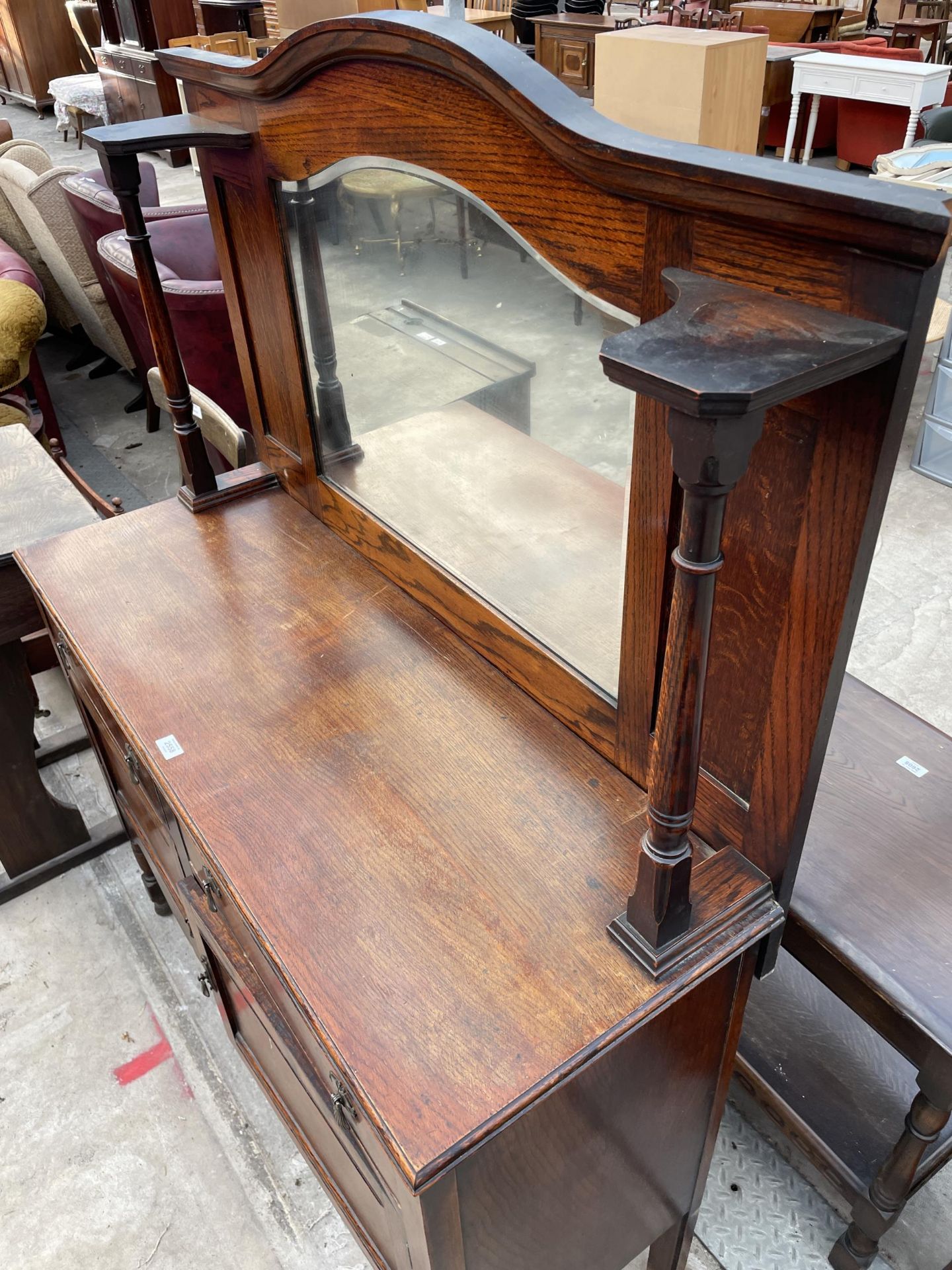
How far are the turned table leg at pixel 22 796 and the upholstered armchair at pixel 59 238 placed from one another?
2475 millimetres

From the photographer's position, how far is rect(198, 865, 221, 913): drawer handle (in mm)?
1107

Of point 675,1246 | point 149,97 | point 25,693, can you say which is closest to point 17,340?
point 25,693

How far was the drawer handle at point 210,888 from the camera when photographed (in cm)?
111

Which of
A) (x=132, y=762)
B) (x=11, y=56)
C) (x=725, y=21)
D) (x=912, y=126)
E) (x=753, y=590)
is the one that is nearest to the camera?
(x=753, y=590)

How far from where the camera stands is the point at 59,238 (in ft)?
12.3

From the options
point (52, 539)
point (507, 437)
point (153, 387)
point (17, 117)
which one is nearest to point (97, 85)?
point (17, 117)

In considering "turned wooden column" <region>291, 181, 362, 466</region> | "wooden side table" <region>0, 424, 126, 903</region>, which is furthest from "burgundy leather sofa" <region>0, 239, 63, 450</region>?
"turned wooden column" <region>291, 181, 362, 466</region>

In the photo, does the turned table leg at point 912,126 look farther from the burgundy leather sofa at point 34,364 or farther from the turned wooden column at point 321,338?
the turned wooden column at point 321,338

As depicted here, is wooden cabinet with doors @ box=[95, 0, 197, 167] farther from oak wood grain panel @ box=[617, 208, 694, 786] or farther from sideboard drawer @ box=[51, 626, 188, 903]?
oak wood grain panel @ box=[617, 208, 694, 786]

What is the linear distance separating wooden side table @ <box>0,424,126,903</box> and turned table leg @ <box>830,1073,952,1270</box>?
60.5 inches

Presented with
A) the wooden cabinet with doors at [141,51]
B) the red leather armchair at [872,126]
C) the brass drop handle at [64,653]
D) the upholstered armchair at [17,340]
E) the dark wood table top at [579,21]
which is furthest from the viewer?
the wooden cabinet with doors at [141,51]

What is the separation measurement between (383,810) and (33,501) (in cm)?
116

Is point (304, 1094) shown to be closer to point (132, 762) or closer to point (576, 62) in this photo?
point (132, 762)

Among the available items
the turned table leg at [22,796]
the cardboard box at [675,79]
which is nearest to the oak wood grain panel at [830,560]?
the turned table leg at [22,796]
